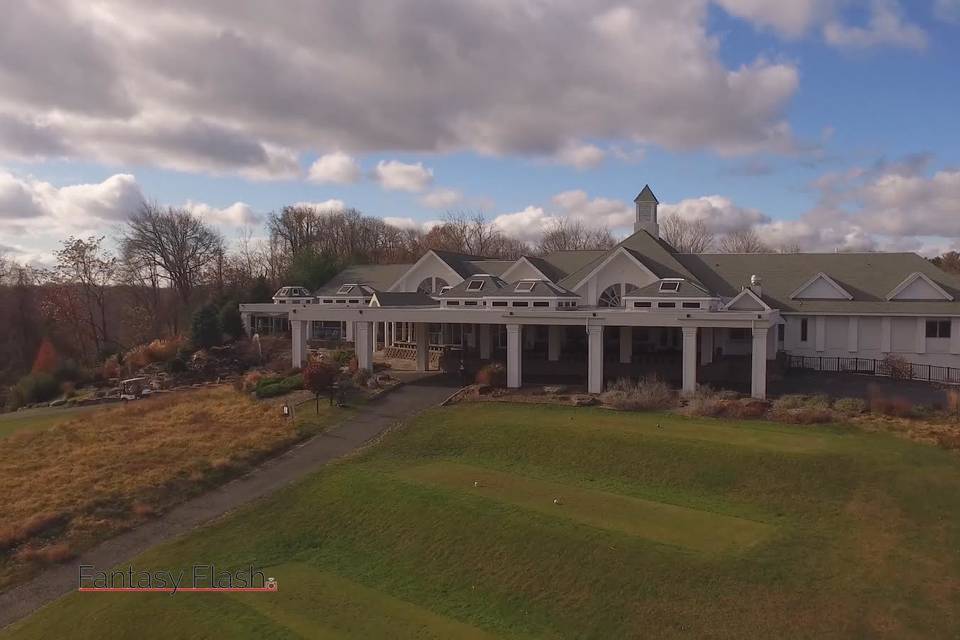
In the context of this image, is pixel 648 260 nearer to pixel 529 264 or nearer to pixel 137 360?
pixel 529 264

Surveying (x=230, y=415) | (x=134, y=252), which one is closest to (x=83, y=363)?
(x=134, y=252)

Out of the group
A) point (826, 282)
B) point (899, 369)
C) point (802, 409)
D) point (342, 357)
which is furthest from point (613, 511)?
point (826, 282)

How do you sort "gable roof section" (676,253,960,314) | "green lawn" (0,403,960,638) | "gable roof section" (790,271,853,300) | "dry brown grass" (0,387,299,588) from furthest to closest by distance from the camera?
"gable roof section" (790,271,853,300) → "gable roof section" (676,253,960,314) → "dry brown grass" (0,387,299,588) → "green lawn" (0,403,960,638)

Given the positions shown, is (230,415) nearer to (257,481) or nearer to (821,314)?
(257,481)

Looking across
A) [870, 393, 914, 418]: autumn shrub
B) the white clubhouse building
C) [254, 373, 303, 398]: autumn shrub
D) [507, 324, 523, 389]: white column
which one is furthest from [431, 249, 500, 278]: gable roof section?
[870, 393, 914, 418]: autumn shrub

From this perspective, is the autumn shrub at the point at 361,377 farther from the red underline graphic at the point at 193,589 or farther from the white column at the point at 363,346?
the red underline graphic at the point at 193,589

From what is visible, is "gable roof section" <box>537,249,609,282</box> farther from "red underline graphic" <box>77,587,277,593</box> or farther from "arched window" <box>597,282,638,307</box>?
"red underline graphic" <box>77,587,277,593</box>
